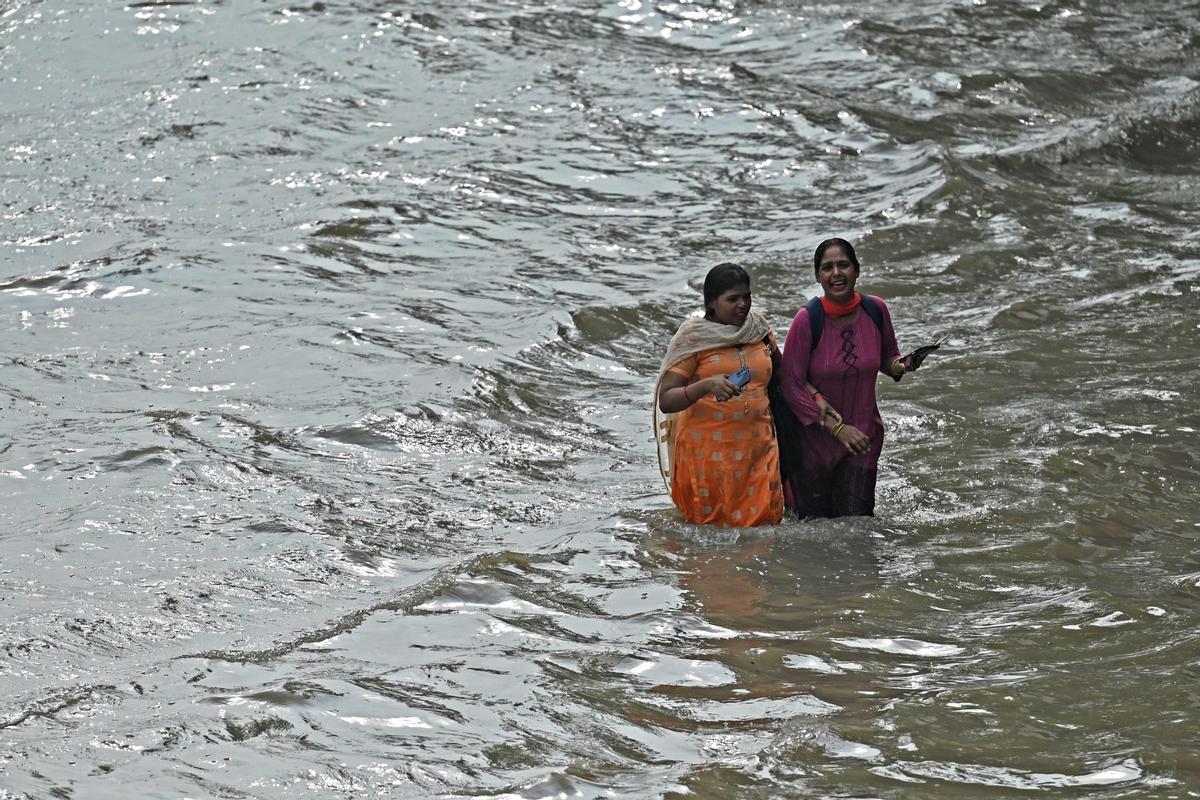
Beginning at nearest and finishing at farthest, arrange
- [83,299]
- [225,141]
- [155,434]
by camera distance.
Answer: [155,434] < [83,299] < [225,141]

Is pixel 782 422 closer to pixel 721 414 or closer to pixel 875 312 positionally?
pixel 721 414

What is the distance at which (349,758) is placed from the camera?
5316mm

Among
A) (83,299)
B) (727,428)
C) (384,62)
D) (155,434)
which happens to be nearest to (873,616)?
(727,428)

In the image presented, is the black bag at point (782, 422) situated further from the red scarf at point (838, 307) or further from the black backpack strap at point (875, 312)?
the black backpack strap at point (875, 312)

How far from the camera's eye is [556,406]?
431 inches

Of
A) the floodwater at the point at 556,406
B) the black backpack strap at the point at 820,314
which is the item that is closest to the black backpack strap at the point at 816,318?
the black backpack strap at the point at 820,314

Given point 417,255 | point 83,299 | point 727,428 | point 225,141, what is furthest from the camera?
point 225,141

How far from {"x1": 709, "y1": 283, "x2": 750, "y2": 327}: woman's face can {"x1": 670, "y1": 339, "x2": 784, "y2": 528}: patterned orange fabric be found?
0.16 m

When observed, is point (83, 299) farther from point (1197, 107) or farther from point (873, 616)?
point (1197, 107)

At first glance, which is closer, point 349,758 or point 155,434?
point 349,758

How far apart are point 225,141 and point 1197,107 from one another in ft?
39.5

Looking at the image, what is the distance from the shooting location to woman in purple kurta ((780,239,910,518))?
293 inches

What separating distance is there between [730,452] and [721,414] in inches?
7.9

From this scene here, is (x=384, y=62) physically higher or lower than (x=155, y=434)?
higher
